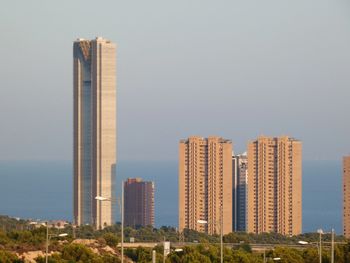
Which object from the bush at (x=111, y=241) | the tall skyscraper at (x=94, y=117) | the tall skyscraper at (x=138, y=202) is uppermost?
the tall skyscraper at (x=94, y=117)

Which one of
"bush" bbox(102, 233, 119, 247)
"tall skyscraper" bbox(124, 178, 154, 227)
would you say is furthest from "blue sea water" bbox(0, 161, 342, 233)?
"bush" bbox(102, 233, 119, 247)

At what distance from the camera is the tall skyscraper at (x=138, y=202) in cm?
6262

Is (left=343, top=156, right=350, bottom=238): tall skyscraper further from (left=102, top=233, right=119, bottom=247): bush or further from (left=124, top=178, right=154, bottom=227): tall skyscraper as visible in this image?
(left=102, top=233, right=119, bottom=247): bush

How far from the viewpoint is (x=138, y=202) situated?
62875mm

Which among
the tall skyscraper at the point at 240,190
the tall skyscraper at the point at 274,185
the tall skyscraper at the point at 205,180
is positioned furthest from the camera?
the tall skyscraper at the point at 240,190

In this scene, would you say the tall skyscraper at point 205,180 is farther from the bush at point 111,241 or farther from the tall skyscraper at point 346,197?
the bush at point 111,241

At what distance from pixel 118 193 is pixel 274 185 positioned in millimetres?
9538

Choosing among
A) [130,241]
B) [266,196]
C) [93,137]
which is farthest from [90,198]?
[130,241]

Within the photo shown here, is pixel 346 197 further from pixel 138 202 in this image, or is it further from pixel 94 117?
pixel 94 117

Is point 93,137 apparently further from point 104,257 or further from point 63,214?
point 104,257

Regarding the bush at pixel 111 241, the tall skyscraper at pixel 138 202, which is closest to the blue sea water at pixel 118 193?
the tall skyscraper at pixel 138 202

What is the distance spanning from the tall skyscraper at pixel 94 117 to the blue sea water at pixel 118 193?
5.61 feet

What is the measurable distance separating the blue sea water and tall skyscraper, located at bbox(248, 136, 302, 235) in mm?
8132

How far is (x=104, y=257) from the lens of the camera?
70.3ft
